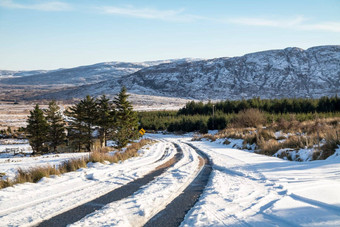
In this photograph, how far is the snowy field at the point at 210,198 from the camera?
528 centimetres

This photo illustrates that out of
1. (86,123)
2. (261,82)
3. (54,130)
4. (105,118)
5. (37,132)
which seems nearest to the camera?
(105,118)

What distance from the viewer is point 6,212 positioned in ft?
19.2

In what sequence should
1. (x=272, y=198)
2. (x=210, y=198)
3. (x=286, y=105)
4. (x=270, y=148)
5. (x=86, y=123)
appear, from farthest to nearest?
(x=286, y=105), (x=86, y=123), (x=270, y=148), (x=210, y=198), (x=272, y=198)

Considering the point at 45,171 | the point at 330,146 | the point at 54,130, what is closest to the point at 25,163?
the point at 45,171

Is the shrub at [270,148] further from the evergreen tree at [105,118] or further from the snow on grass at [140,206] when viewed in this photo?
the evergreen tree at [105,118]

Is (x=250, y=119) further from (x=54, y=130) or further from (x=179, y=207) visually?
(x=179, y=207)

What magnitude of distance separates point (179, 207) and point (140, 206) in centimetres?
85

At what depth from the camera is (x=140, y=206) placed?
6137 millimetres

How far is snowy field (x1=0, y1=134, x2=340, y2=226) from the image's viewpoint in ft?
17.3

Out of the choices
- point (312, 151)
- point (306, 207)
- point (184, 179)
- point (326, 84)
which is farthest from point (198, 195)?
point (326, 84)

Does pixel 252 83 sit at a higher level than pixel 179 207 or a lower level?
higher

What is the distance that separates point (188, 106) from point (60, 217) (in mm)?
75745

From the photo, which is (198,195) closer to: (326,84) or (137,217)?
(137,217)

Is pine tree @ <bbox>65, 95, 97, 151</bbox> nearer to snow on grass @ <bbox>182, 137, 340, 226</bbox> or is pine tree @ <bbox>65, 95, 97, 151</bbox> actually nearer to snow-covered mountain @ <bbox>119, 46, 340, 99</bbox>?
snow on grass @ <bbox>182, 137, 340, 226</bbox>
